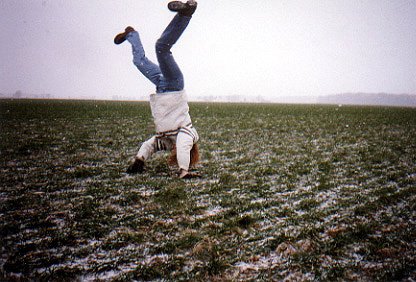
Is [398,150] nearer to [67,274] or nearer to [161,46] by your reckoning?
[161,46]

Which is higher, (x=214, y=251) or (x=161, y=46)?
(x=161, y=46)

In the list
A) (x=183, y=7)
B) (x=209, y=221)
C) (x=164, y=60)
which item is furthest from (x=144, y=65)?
(x=209, y=221)

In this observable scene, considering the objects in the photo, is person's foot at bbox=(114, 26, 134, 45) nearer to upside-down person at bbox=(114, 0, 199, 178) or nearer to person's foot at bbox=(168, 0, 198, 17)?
upside-down person at bbox=(114, 0, 199, 178)

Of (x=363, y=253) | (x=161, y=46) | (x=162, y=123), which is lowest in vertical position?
(x=363, y=253)

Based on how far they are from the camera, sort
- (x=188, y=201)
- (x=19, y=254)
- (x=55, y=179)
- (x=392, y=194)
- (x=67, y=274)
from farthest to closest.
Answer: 1. (x=55, y=179)
2. (x=392, y=194)
3. (x=188, y=201)
4. (x=19, y=254)
5. (x=67, y=274)

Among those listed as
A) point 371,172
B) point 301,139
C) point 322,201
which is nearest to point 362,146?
point 301,139

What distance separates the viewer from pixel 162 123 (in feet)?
13.4

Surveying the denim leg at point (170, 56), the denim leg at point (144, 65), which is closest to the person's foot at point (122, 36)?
the denim leg at point (144, 65)

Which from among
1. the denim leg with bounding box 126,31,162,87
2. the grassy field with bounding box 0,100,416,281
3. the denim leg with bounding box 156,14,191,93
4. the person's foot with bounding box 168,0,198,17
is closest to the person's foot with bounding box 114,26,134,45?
the denim leg with bounding box 126,31,162,87

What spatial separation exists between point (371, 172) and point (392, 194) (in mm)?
1250

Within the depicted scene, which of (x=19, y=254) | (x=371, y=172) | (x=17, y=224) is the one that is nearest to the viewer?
(x=19, y=254)

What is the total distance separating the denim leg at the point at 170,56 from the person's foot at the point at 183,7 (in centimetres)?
9

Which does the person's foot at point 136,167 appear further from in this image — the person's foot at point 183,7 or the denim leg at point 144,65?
the person's foot at point 183,7

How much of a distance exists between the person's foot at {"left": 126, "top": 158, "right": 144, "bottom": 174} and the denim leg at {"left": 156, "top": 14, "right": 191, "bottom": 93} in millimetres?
1289
